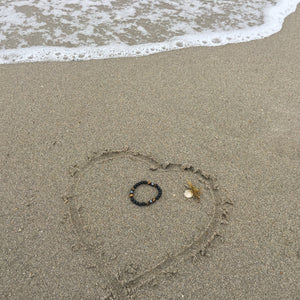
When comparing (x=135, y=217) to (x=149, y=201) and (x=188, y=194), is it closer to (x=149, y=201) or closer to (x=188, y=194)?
(x=149, y=201)

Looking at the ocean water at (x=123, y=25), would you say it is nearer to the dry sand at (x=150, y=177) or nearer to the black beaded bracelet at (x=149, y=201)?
the dry sand at (x=150, y=177)

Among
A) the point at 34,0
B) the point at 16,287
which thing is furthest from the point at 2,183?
the point at 34,0

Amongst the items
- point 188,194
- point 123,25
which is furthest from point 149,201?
point 123,25

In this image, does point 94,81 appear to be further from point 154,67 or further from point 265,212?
point 265,212

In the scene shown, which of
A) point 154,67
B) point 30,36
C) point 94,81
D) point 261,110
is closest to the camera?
point 261,110

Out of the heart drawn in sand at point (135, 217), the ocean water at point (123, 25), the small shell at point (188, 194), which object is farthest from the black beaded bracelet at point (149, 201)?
the ocean water at point (123, 25)

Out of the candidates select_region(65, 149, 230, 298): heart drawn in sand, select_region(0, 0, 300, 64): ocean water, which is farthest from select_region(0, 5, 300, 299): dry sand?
select_region(0, 0, 300, 64): ocean water
